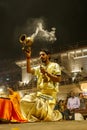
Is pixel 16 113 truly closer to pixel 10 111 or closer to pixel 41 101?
pixel 10 111

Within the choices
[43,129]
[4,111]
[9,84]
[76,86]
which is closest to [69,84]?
[76,86]

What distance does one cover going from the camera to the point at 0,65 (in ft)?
144

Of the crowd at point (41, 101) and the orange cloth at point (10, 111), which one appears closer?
the crowd at point (41, 101)

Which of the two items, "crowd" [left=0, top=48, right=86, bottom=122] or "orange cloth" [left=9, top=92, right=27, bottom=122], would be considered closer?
"crowd" [left=0, top=48, right=86, bottom=122]

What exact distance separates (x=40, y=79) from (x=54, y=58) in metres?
30.5

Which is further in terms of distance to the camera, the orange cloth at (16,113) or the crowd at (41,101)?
the orange cloth at (16,113)

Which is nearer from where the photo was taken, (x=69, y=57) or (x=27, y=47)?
(x=27, y=47)

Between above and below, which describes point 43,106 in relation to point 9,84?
below

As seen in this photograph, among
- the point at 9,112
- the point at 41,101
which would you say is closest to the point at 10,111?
→ the point at 9,112

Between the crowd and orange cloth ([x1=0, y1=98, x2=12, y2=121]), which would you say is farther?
orange cloth ([x1=0, y1=98, x2=12, y2=121])

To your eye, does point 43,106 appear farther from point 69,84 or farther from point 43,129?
point 69,84

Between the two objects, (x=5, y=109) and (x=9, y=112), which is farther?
(x=9, y=112)

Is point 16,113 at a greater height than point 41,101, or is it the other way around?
point 41,101

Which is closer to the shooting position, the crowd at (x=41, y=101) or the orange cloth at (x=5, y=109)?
the crowd at (x=41, y=101)
